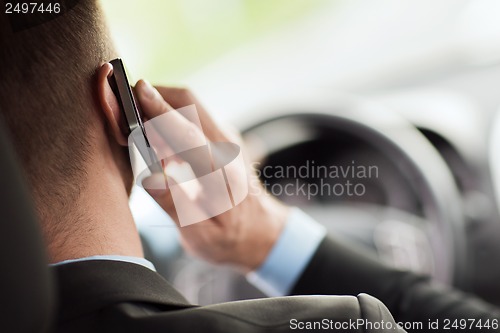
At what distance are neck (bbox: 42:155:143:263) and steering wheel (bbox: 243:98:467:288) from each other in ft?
2.63

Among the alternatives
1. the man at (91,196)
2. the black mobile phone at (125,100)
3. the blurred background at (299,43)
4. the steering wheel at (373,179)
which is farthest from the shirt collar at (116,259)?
the blurred background at (299,43)

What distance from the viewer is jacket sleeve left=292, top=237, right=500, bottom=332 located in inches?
41.9

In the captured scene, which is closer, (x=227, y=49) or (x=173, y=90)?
(x=173, y=90)

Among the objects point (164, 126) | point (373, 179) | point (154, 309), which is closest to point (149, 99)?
point (164, 126)

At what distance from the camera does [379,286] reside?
1.10m

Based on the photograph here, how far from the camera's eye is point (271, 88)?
79.4 inches

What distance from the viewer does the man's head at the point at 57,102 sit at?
0.67 m

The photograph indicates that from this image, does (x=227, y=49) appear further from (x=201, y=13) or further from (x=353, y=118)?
(x=353, y=118)

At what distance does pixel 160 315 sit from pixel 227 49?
169 cm

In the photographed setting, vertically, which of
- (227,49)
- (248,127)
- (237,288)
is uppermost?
(227,49)

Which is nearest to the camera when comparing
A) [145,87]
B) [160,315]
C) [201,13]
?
[160,315]

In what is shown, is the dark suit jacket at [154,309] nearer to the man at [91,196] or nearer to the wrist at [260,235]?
the man at [91,196]

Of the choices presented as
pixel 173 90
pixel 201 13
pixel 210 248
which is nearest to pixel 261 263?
pixel 210 248

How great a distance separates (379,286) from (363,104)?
2.27 ft
